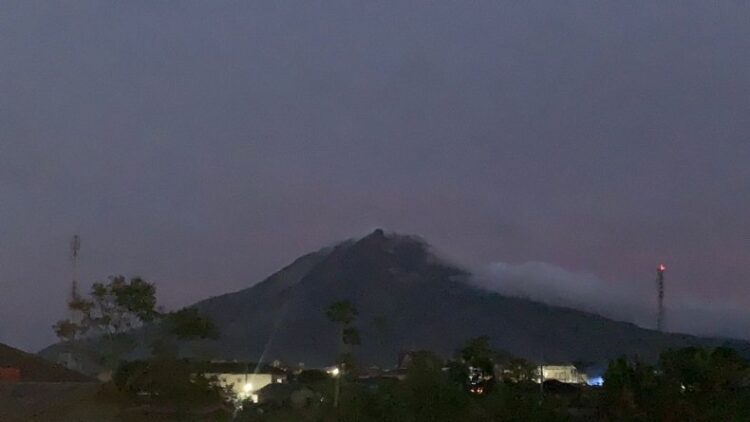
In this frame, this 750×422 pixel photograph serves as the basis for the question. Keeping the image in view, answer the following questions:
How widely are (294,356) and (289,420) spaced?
109m

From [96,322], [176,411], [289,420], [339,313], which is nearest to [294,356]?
[339,313]

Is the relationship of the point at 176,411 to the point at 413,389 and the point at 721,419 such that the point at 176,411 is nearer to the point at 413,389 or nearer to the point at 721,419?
the point at 413,389

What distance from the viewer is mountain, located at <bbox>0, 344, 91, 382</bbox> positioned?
3775 centimetres

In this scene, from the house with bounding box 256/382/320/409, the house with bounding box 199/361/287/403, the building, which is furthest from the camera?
the building

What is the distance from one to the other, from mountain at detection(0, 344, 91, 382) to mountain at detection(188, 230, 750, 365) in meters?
61.0

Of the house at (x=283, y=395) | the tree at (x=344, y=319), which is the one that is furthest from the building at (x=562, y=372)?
the house at (x=283, y=395)

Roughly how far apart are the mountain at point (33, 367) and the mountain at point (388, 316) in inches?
2400

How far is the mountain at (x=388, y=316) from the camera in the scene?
124m

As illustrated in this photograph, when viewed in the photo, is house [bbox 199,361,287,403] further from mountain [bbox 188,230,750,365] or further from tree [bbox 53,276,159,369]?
mountain [bbox 188,230,750,365]

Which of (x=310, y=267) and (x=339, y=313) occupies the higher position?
(x=310, y=267)

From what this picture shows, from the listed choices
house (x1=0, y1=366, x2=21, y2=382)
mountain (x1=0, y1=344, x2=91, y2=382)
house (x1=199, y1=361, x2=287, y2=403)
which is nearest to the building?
house (x1=199, y1=361, x2=287, y2=403)

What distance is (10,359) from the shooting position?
130 ft

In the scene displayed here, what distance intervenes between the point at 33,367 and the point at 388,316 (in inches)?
4569

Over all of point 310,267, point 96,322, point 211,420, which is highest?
point 310,267
